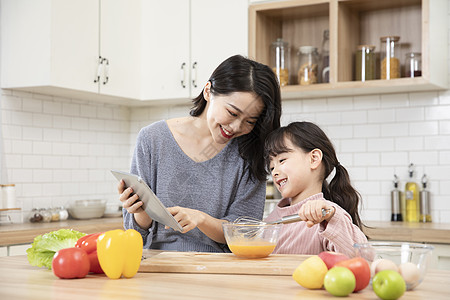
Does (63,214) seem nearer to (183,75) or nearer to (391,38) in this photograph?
(183,75)

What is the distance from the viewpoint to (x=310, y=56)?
160 inches

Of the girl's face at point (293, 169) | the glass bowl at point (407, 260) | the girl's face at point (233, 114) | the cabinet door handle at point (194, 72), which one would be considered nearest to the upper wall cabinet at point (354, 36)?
the cabinet door handle at point (194, 72)

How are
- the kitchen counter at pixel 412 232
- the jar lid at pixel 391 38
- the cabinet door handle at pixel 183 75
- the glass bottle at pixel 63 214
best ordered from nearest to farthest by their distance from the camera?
the kitchen counter at pixel 412 232 < the jar lid at pixel 391 38 < the glass bottle at pixel 63 214 < the cabinet door handle at pixel 183 75

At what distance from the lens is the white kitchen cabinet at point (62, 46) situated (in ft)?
12.3

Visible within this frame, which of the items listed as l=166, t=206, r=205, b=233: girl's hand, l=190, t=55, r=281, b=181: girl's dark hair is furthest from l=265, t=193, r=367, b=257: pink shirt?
l=166, t=206, r=205, b=233: girl's hand

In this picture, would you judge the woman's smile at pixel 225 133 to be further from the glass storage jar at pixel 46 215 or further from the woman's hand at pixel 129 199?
the glass storage jar at pixel 46 215

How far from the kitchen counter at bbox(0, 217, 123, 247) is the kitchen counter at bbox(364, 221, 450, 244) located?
1651mm

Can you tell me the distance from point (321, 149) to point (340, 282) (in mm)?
1125

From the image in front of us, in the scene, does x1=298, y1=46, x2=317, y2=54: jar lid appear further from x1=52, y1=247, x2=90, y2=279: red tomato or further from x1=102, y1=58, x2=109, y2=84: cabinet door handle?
x1=52, y1=247, x2=90, y2=279: red tomato

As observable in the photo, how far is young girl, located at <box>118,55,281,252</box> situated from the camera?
221cm

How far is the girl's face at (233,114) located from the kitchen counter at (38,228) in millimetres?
1559

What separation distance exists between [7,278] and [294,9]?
300 cm

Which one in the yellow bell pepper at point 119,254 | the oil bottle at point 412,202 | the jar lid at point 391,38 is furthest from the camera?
the oil bottle at point 412,202

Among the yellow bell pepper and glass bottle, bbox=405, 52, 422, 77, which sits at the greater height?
glass bottle, bbox=405, 52, 422, 77
